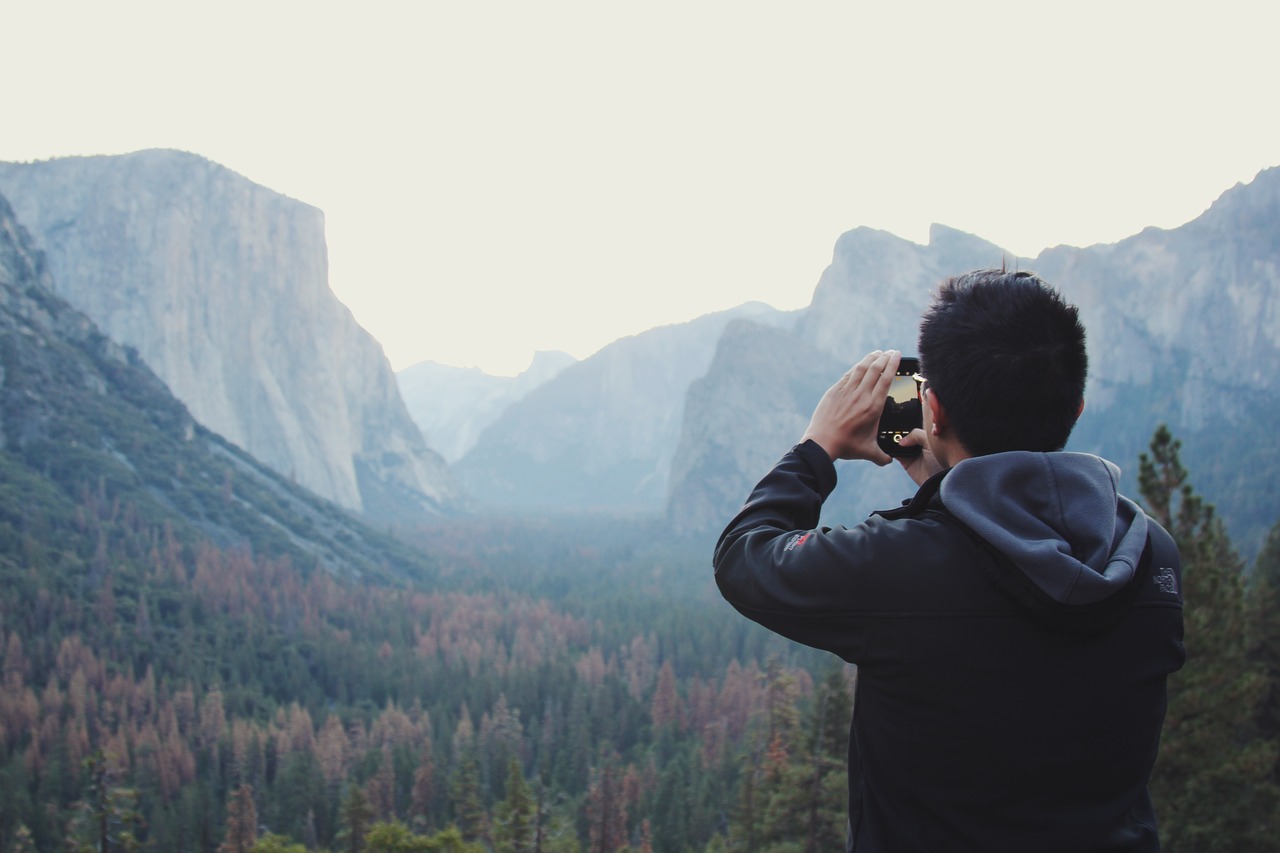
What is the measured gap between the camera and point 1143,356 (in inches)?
5404

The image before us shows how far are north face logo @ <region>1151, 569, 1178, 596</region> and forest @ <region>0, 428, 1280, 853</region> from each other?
12170 mm

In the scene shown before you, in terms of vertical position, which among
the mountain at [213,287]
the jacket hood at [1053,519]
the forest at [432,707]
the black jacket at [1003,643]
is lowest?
the forest at [432,707]

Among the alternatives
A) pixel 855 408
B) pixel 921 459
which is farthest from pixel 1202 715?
pixel 855 408

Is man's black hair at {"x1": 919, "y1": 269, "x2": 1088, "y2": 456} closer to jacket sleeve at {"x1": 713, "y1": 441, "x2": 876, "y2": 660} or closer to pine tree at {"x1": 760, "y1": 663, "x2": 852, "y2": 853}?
jacket sleeve at {"x1": 713, "y1": 441, "x2": 876, "y2": 660}

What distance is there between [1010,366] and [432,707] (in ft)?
192

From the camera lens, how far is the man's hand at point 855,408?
2.45 metres

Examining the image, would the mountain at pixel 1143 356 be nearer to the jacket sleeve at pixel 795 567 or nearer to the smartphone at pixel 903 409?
the smartphone at pixel 903 409

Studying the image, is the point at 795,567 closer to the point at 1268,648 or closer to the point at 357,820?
the point at 1268,648

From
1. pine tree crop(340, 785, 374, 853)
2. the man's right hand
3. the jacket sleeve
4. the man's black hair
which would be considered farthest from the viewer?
pine tree crop(340, 785, 374, 853)

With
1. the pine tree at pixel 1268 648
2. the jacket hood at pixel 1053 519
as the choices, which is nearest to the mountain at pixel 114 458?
the pine tree at pixel 1268 648

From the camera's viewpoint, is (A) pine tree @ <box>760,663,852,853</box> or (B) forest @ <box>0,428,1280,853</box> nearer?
(B) forest @ <box>0,428,1280,853</box>

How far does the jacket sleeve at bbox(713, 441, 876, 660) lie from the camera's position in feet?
6.53

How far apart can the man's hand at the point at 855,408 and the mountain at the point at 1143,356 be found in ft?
334

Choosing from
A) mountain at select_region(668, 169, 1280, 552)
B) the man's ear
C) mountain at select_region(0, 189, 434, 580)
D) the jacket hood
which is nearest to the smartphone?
the man's ear
